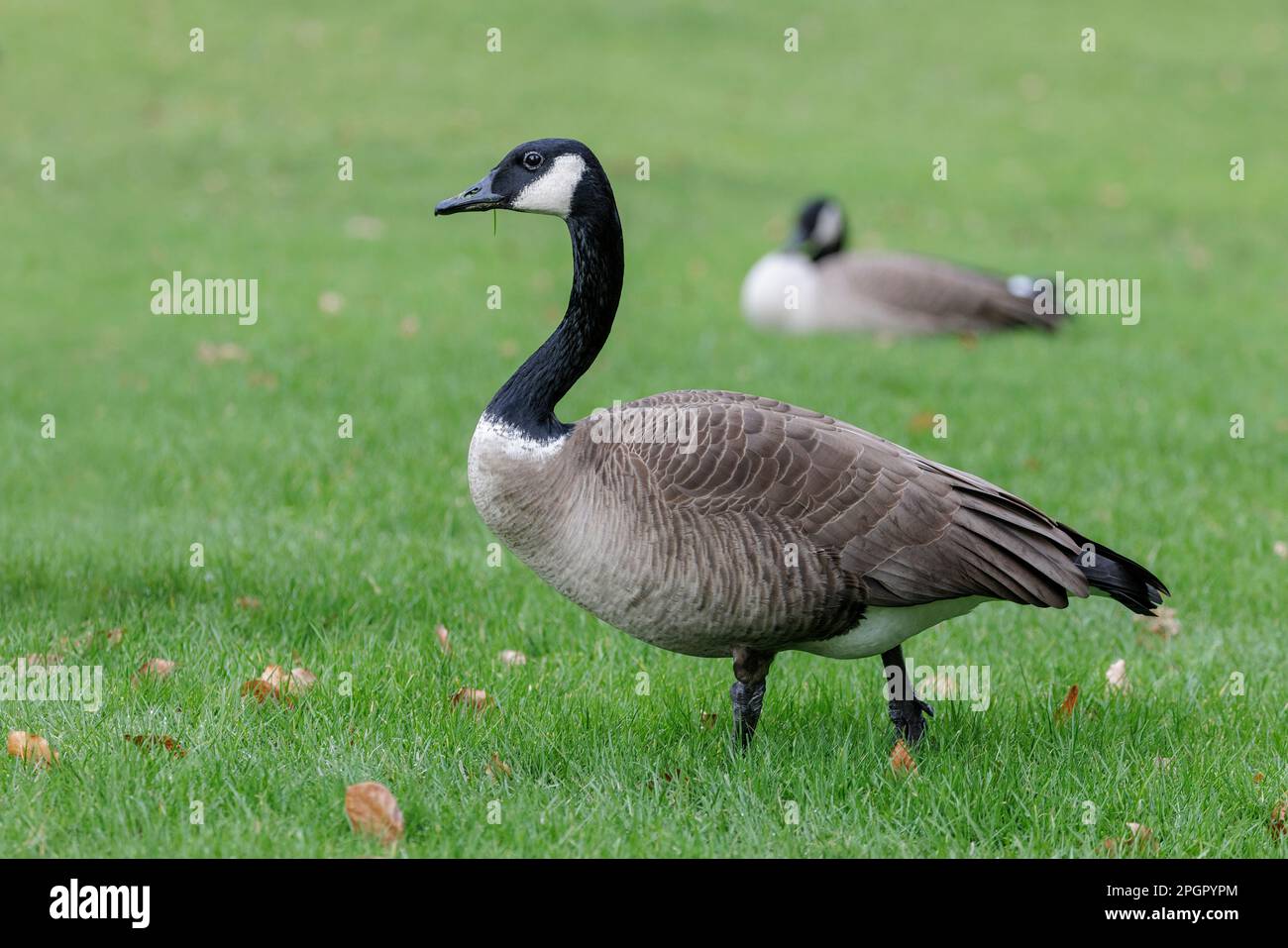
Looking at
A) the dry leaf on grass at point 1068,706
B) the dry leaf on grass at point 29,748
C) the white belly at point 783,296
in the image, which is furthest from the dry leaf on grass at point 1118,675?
the white belly at point 783,296

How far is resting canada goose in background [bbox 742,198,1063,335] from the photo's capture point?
38.4ft

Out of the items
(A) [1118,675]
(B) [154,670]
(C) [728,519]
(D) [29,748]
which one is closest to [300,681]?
(B) [154,670]

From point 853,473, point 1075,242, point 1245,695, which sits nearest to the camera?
point 853,473

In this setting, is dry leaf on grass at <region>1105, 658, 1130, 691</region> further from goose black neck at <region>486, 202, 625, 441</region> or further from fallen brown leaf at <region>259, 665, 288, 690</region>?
fallen brown leaf at <region>259, 665, 288, 690</region>

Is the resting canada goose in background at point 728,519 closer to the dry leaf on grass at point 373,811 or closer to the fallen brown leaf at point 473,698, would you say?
the fallen brown leaf at point 473,698

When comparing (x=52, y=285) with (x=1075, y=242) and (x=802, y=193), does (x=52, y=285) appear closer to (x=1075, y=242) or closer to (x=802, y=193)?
(x=802, y=193)

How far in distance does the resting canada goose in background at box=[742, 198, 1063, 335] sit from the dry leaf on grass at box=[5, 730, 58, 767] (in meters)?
8.33

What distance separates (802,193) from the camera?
17.0m

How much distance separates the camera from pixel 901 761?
446 centimetres

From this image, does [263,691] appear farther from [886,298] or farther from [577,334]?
[886,298]

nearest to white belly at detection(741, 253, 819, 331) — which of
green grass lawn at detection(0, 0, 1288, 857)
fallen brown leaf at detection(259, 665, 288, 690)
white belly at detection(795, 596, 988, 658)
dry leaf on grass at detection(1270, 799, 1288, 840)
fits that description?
green grass lawn at detection(0, 0, 1288, 857)

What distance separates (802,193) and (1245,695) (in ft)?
41.1

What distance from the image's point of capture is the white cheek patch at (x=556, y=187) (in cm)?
448
